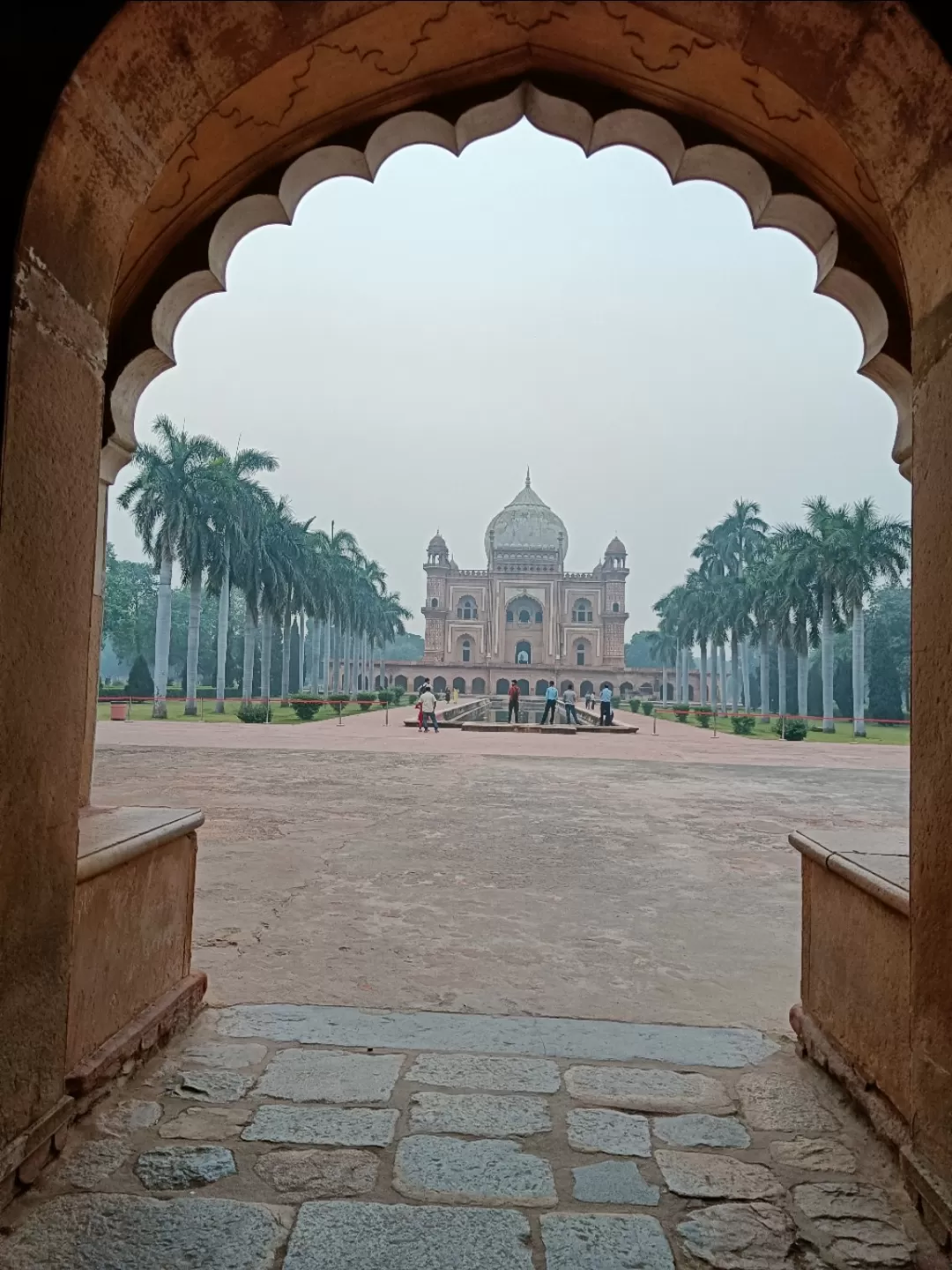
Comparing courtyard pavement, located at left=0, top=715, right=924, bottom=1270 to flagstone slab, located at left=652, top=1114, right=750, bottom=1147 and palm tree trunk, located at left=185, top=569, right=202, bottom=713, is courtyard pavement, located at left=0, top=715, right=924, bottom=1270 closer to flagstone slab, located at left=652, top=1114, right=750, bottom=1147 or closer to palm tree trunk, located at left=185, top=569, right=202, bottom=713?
flagstone slab, located at left=652, top=1114, right=750, bottom=1147

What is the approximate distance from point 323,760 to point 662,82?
13.0m

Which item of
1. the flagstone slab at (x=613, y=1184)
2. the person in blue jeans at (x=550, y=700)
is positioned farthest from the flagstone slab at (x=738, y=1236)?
the person in blue jeans at (x=550, y=700)

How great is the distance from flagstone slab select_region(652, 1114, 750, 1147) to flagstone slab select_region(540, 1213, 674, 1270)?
0.46 metres

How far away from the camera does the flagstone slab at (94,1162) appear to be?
7.44ft

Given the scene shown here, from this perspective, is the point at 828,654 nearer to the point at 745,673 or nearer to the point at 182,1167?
the point at 745,673

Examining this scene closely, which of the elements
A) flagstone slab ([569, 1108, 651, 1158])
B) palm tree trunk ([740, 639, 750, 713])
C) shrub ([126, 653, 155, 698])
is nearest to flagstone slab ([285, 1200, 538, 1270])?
flagstone slab ([569, 1108, 651, 1158])

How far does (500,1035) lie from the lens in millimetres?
3367

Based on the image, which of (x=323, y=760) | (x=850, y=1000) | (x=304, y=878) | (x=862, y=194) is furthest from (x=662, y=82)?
(x=323, y=760)

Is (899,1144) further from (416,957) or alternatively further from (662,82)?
(662,82)

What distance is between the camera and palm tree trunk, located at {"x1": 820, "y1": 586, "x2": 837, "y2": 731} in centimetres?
3228

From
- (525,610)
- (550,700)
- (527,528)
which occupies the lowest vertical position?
(550,700)

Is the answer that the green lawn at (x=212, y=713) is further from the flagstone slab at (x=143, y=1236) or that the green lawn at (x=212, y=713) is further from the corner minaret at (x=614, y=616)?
the corner minaret at (x=614, y=616)

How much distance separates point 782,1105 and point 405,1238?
1.40 meters

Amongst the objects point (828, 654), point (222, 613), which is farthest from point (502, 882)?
point (222, 613)
